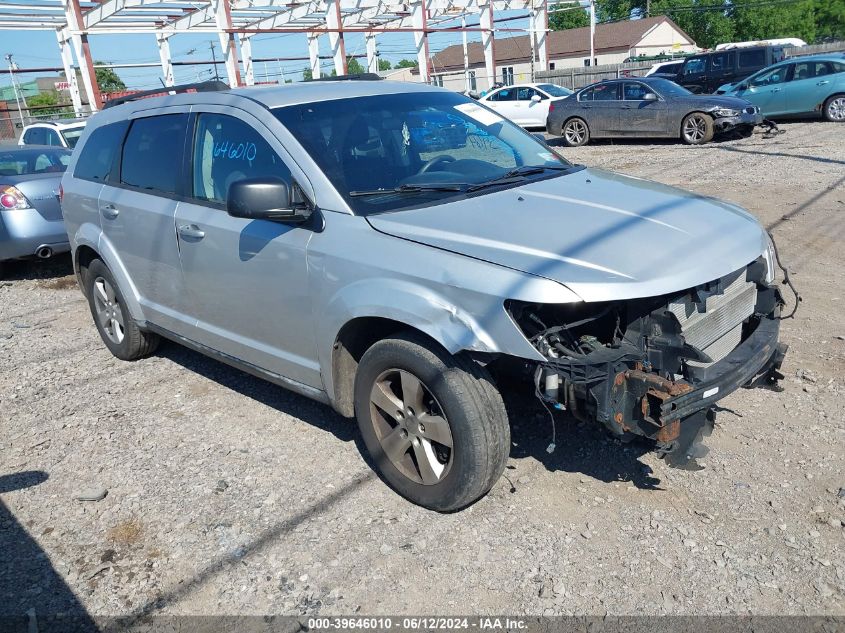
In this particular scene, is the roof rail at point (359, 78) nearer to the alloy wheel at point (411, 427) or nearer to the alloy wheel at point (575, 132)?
the alloy wheel at point (411, 427)

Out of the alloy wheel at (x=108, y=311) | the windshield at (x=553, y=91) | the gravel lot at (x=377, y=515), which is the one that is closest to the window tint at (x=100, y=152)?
the alloy wheel at (x=108, y=311)

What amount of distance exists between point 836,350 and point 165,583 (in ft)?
14.3

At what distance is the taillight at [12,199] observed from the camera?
822cm

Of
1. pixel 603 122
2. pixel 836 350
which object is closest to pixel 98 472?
pixel 836 350

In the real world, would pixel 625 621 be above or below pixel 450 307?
below

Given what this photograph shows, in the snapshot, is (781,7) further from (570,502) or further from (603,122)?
(570,502)

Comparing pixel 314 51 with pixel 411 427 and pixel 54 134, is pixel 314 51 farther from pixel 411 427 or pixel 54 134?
pixel 411 427

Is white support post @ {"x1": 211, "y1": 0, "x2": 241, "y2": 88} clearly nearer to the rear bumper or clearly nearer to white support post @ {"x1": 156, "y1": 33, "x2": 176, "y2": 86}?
white support post @ {"x1": 156, "y1": 33, "x2": 176, "y2": 86}

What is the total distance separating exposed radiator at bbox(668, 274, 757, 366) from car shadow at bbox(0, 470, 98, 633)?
109 inches

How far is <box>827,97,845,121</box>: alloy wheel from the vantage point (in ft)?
56.4

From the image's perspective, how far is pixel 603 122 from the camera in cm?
1694

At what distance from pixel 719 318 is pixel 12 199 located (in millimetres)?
7709

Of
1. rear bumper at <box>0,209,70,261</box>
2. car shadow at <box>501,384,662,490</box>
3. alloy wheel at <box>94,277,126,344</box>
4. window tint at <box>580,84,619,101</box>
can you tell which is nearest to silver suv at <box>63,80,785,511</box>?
car shadow at <box>501,384,662,490</box>

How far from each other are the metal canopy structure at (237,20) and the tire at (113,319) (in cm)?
1810
